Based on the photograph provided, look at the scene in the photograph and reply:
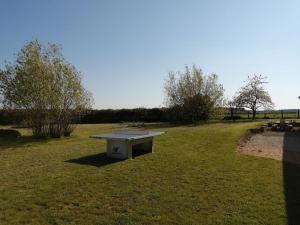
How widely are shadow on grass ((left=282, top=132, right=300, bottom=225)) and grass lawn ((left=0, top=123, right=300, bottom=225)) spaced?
2cm

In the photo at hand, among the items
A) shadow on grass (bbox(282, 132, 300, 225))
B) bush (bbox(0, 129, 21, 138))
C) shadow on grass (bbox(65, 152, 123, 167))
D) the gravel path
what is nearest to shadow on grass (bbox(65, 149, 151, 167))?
shadow on grass (bbox(65, 152, 123, 167))

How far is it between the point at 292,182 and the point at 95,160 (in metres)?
5.00

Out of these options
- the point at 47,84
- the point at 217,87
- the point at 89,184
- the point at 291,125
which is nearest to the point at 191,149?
the point at 89,184

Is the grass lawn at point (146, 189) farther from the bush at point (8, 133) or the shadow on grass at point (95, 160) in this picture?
the bush at point (8, 133)

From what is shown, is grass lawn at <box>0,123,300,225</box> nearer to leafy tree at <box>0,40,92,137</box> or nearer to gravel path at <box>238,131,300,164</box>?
gravel path at <box>238,131,300,164</box>

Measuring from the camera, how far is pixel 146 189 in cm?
619

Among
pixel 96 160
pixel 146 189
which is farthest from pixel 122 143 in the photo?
pixel 146 189

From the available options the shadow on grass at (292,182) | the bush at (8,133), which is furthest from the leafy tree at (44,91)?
the shadow on grass at (292,182)

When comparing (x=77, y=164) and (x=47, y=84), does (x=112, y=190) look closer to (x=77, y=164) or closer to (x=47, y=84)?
(x=77, y=164)

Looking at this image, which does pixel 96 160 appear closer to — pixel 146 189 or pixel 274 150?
pixel 146 189

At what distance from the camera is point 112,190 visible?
611cm

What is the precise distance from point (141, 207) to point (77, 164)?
3.48 metres

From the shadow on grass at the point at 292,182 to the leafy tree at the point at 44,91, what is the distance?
10162mm

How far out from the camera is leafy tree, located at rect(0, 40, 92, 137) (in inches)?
581
